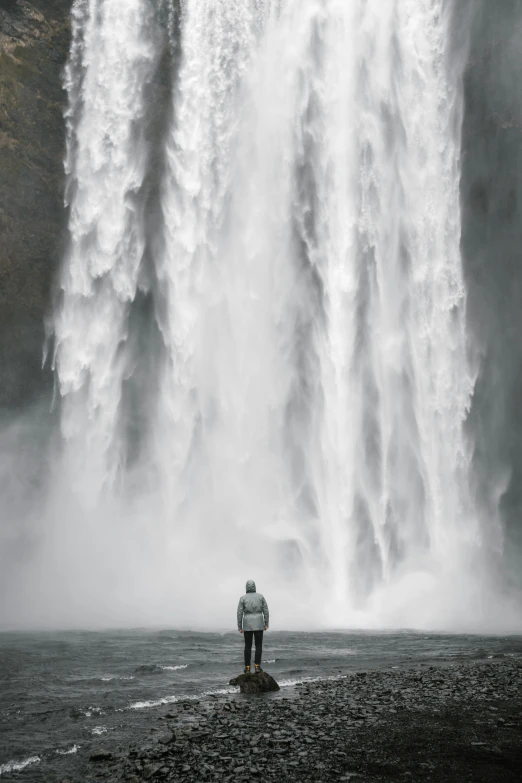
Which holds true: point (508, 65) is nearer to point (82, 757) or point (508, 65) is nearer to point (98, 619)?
point (98, 619)

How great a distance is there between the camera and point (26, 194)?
28.5 metres

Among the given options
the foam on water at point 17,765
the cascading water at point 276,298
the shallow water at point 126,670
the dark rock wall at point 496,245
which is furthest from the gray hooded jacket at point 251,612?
the dark rock wall at point 496,245

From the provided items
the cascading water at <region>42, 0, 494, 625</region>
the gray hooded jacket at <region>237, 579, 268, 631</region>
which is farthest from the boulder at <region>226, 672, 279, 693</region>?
the cascading water at <region>42, 0, 494, 625</region>

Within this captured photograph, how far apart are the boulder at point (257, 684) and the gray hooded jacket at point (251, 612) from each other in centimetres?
64

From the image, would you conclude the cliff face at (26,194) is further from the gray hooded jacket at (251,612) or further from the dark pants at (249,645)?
the dark pants at (249,645)

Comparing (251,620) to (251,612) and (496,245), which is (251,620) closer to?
(251,612)

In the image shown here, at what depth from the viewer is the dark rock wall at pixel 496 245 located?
28062 mm

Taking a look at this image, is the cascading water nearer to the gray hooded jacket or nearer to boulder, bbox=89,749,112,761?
the gray hooded jacket

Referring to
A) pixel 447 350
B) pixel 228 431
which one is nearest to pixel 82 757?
pixel 228 431

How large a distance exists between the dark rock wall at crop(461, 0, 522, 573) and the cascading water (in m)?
1.96

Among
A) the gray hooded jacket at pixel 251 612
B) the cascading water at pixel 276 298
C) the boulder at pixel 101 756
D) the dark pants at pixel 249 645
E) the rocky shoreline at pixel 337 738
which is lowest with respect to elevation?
the boulder at pixel 101 756

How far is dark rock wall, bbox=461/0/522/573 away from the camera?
28062 millimetres

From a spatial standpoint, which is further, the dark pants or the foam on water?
the dark pants

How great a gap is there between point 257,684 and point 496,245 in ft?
80.9
